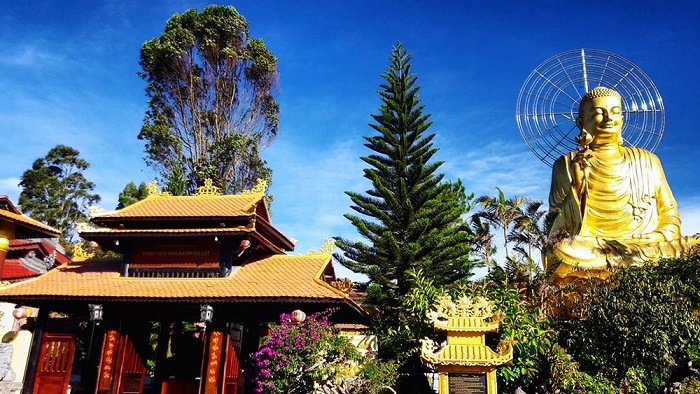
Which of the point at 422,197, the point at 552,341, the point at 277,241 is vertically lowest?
the point at 552,341

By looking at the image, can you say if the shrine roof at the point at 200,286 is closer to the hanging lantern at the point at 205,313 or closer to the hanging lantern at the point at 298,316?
the hanging lantern at the point at 205,313

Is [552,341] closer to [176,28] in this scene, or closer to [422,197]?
[422,197]

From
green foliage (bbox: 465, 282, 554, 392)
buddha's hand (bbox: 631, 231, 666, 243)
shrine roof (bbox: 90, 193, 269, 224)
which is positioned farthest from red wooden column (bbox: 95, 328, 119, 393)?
buddha's hand (bbox: 631, 231, 666, 243)

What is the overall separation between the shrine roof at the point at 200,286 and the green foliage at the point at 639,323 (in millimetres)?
4190

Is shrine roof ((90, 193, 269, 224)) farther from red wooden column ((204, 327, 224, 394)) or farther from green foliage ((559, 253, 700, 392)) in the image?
green foliage ((559, 253, 700, 392))

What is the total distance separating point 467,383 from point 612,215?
8763 millimetres

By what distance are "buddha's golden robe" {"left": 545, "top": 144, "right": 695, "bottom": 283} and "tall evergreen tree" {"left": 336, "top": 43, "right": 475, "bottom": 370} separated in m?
2.88

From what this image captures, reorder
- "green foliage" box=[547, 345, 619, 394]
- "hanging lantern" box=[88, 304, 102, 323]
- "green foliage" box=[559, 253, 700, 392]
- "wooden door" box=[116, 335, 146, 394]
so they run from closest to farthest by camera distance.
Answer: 1. "green foliage" box=[559, 253, 700, 392]
2. "green foliage" box=[547, 345, 619, 394]
3. "hanging lantern" box=[88, 304, 102, 323]
4. "wooden door" box=[116, 335, 146, 394]

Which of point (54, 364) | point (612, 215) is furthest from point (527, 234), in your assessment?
point (54, 364)

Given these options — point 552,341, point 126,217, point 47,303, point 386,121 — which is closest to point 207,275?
point 126,217

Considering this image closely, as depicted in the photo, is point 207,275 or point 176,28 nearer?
point 207,275

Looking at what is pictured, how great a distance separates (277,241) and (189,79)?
13.0 meters

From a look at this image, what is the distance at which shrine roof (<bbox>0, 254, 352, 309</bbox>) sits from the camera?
33.6 ft

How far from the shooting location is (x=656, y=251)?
1331 centimetres
